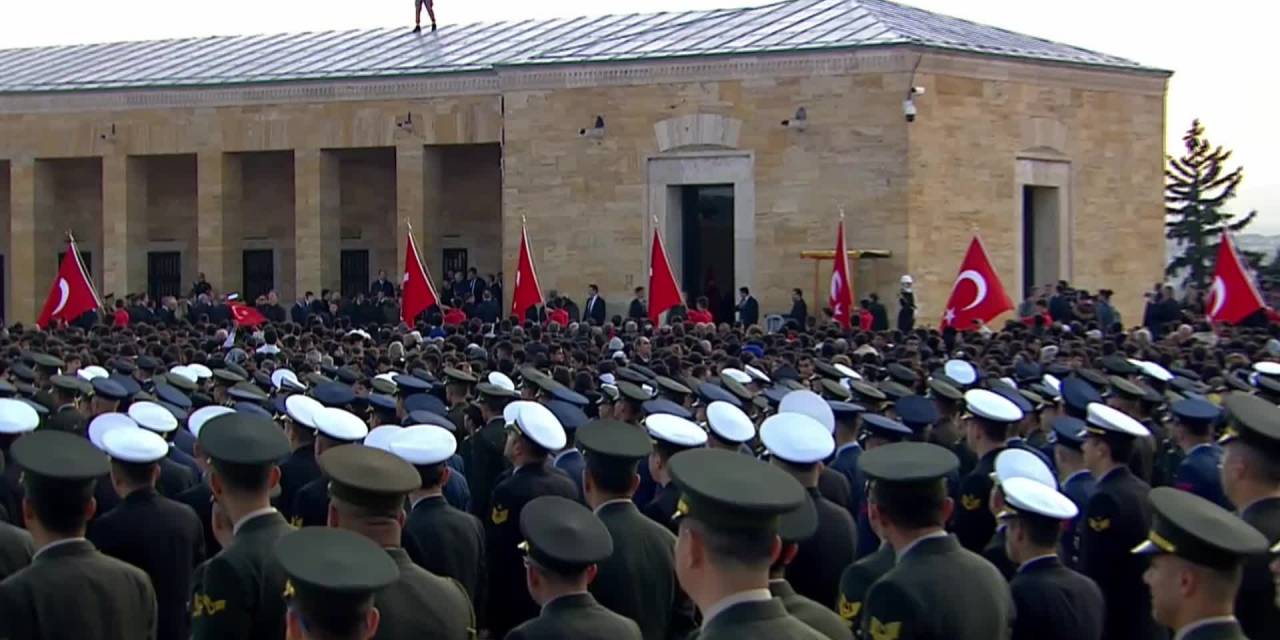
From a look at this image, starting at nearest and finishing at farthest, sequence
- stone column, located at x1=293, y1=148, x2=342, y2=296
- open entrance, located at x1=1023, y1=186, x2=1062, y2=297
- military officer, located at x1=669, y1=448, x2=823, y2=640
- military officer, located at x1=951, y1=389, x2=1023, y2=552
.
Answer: military officer, located at x1=669, y1=448, x2=823, y2=640, military officer, located at x1=951, y1=389, x2=1023, y2=552, open entrance, located at x1=1023, y1=186, x2=1062, y2=297, stone column, located at x1=293, y1=148, x2=342, y2=296

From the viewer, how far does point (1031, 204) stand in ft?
108

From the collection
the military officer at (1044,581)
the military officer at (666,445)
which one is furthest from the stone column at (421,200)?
the military officer at (1044,581)

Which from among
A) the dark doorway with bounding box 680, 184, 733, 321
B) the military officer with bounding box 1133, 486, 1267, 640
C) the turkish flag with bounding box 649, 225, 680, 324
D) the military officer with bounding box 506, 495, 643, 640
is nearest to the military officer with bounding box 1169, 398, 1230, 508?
the military officer with bounding box 1133, 486, 1267, 640

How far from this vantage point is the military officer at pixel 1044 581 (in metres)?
6.34

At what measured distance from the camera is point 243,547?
6.12 metres

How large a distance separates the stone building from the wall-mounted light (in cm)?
5

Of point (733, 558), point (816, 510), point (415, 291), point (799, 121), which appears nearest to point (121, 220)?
point (415, 291)

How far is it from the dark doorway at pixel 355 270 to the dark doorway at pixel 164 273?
3.65 meters

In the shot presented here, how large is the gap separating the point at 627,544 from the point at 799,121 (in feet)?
78.5

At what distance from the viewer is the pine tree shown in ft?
203

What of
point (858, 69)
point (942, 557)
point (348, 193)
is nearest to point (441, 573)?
point (942, 557)

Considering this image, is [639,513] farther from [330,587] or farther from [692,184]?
[692,184]

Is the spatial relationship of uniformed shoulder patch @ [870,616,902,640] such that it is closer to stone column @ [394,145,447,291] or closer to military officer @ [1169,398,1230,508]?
military officer @ [1169,398,1230,508]

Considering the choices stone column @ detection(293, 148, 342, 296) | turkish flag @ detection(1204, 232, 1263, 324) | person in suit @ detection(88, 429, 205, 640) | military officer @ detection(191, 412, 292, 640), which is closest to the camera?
military officer @ detection(191, 412, 292, 640)
